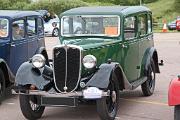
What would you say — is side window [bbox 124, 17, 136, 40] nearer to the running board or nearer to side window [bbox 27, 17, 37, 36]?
the running board

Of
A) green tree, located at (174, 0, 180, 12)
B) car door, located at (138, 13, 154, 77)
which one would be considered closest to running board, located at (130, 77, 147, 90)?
car door, located at (138, 13, 154, 77)

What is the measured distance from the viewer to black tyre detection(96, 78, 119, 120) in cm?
784

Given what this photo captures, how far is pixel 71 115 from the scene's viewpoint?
8.77 m

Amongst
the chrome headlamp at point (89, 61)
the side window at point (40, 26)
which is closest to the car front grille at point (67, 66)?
the chrome headlamp at point (89, 61)

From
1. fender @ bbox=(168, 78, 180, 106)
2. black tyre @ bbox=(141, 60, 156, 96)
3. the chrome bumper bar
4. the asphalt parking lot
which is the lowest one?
the asphalt parking lot

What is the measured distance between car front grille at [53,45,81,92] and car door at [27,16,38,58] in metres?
3.40

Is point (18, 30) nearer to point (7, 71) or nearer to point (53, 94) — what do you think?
point (7, 71)

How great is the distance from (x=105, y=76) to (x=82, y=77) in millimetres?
439

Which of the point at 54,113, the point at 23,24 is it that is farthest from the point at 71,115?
the point at 23,24

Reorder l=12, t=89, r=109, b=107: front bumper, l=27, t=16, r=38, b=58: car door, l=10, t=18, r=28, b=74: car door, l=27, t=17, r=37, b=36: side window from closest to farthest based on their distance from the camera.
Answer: l=12, t=89, r=109, b=107: front bumper → l=10, t=18, r=28, b=74: car door → l=27, t=16, r=38, b=58: car door → l=27, t=17, r=37, b=36: side window

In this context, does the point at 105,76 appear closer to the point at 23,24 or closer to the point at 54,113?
the point at 54,113

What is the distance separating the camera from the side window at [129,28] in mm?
9525

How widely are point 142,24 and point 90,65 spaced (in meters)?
3.04

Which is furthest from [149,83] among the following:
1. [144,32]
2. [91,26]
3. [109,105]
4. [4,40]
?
[4,40]
